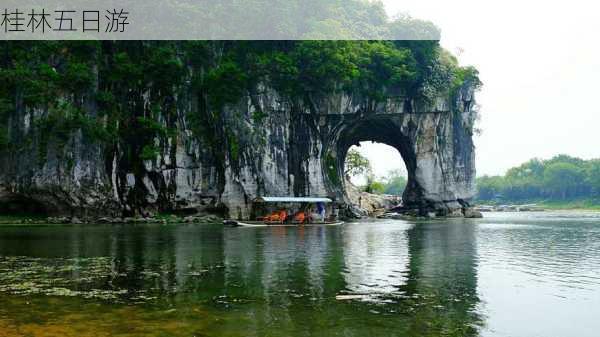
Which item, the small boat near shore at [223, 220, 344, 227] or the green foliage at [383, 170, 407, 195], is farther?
the green foliage at [383, 170, 407, 195]

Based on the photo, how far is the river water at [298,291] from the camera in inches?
309

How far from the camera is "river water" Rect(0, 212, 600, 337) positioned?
7.86m

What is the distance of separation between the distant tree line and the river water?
280 feet

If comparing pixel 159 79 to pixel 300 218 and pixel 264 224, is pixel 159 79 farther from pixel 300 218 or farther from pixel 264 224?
pixel 300 218

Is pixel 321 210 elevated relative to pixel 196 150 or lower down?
lower down

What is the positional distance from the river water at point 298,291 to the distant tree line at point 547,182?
85.3 metres

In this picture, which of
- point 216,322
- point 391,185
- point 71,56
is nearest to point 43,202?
point 71,56

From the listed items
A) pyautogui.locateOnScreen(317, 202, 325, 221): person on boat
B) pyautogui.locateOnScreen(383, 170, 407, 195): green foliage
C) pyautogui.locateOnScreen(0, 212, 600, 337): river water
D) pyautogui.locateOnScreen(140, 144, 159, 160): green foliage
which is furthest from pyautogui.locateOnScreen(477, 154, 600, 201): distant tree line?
pyautogui.locateOnScreen(0, 212, 600, 337): river water

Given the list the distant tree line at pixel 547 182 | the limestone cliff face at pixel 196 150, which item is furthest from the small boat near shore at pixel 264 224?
the distant tree line at pixel 547 182

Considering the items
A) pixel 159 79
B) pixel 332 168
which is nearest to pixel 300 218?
pixel 332 168

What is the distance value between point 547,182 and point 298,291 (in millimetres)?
99887

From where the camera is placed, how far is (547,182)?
99.2m

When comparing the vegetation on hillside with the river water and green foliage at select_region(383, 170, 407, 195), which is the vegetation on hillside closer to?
the river water

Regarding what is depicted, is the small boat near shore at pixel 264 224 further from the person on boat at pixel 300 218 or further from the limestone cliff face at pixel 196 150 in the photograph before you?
the limestone cliff face at pixel 196 150
